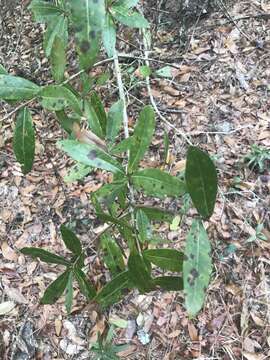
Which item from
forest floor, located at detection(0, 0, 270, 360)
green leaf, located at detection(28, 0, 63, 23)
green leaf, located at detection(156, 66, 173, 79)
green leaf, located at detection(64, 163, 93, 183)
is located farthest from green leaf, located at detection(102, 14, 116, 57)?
green leaf, located at detection(156, 66, 173, 79)

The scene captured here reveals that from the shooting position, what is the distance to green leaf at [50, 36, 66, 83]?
2.91 ft

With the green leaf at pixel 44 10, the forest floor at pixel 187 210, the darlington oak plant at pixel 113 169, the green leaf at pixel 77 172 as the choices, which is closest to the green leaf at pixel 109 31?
the darlington oak plant at pixel 113 169

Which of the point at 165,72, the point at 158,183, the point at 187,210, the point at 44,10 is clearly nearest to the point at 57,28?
the point at 44,10

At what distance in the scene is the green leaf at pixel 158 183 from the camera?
2.50ft

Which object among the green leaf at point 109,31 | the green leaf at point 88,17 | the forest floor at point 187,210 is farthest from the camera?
the forest floor at point 187,210

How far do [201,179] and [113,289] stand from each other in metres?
0.36

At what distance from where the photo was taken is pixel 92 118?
1015mm

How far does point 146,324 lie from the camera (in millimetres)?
1737

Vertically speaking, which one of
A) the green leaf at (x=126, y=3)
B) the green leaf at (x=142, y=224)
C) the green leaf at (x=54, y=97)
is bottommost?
the green leaf at (x=142, y=224)

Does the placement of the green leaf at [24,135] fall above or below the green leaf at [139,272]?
above

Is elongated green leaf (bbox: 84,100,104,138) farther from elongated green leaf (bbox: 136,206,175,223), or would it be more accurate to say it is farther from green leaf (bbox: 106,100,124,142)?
elongated green leaf (bbox: 136,206,175,223)

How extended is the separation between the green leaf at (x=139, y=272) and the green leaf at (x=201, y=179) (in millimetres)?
151

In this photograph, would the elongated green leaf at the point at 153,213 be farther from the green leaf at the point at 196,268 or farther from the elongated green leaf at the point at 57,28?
the elongated green leaf at the point at 57,28

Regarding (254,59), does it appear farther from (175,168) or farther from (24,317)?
(24,317)
